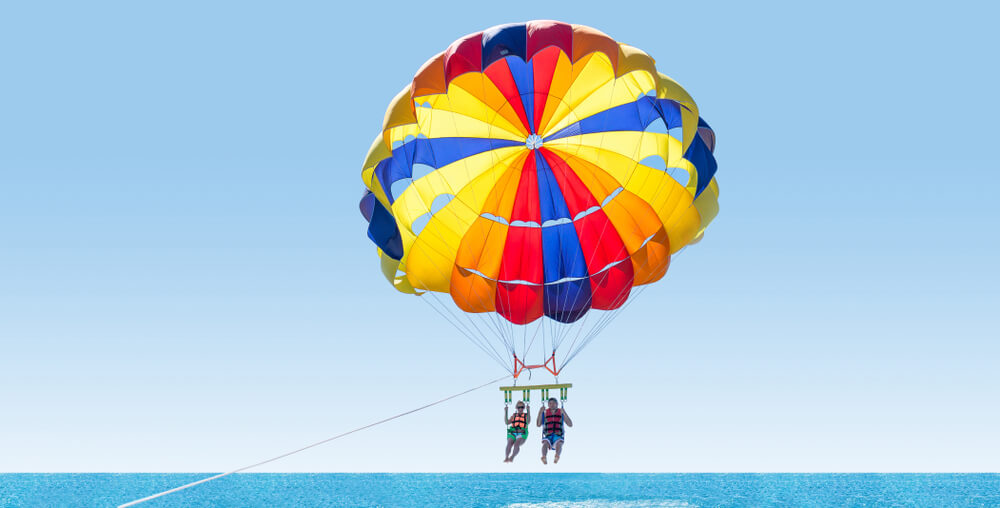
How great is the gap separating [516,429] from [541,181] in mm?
4447

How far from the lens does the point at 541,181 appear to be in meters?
17.3

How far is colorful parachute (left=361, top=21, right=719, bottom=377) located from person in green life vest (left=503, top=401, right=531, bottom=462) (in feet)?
2.95

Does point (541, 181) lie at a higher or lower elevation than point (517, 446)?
higher

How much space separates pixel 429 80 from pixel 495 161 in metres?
2.30

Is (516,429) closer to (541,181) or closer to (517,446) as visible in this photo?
(517,446)

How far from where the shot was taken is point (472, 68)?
1502cm

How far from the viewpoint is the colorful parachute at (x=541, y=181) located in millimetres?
15891

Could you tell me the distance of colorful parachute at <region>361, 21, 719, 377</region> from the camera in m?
15.9

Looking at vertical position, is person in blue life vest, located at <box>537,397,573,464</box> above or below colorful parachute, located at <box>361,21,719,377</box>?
below

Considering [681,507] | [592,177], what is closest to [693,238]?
[592,177]

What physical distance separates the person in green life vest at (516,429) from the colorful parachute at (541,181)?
0.90m

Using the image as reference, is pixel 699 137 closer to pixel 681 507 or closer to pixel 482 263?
pixel 482 263

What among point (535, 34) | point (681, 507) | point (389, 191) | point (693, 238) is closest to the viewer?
point (535, 34)

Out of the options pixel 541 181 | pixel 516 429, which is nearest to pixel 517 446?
pixel 516 429
